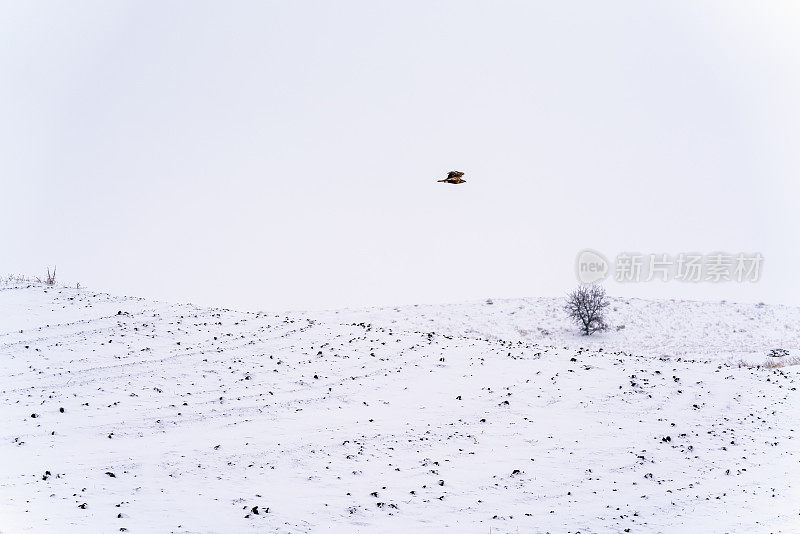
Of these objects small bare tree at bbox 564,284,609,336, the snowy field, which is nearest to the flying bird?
the snowy field

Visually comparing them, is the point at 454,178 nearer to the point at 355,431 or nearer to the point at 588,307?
the point at 355,431

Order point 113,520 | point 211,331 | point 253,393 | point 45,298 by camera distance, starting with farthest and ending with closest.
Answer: point 45,298 < point 211,331 < point 253,393 < point 113,520

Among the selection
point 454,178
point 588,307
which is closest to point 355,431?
point 454,178

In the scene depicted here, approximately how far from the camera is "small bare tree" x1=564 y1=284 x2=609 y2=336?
132 ft

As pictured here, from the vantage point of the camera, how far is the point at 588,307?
40.4 metres

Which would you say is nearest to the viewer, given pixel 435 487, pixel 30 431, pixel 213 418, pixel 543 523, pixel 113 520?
pixel 113 520

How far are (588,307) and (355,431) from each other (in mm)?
28252

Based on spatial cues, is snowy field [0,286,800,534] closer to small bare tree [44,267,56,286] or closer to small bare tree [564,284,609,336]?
small bare tree [44,267,56,286]

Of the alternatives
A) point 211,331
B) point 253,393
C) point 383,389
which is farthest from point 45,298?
point 383,389

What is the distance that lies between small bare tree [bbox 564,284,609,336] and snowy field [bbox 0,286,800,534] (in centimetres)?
1734

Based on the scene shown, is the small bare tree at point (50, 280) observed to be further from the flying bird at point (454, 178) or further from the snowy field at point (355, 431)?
the flying bird at point (454, 178)

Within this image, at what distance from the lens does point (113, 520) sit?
35.4ft

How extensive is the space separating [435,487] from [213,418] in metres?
6.01

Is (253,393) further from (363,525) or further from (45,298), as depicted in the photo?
(45,298)
